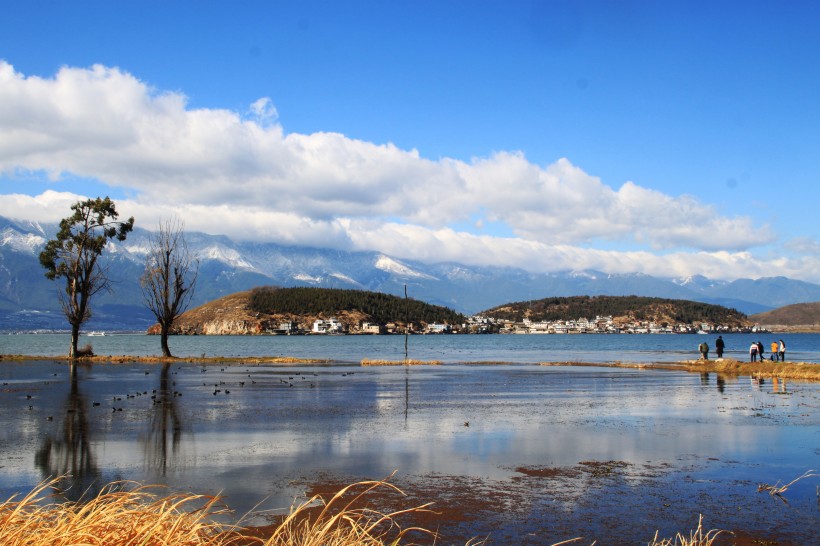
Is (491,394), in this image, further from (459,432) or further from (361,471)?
(361,471)

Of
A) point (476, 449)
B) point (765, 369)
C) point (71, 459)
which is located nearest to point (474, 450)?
point (476, 449)

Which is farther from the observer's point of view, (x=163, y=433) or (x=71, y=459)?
(x=163, y=433)

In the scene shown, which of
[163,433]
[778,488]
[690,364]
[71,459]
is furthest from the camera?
[690,364]

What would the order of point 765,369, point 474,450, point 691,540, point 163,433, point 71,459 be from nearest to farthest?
1. point 691,540
2. point 71,459
3. point 474,450
4. point 163,433
5. point 765,369

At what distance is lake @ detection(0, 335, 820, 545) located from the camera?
12.9 m

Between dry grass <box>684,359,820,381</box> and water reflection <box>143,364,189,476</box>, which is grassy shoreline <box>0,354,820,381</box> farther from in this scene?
water reflection <box>143,364,189,476</box>

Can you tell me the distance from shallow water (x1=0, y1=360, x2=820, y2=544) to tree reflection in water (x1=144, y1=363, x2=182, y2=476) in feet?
0.28

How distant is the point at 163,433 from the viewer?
21938 millimetres

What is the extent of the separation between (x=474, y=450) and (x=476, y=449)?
17 cm

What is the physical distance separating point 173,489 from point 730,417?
21.4 metres

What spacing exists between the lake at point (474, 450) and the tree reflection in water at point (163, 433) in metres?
0.08

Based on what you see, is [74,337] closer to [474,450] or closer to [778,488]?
[474,450]

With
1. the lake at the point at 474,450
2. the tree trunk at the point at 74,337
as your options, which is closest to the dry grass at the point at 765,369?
the lake at the point at 474,450

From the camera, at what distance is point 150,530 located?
21.3 feet
